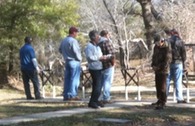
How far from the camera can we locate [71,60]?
13.6 meters

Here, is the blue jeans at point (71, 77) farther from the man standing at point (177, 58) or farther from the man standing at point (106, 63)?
the man standing at point (177, 58)

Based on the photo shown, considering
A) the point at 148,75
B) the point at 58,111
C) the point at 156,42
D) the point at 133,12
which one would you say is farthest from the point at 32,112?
the point at 133,12

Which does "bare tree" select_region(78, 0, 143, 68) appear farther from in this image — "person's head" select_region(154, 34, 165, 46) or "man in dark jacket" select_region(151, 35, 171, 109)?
"person's head" select_region(154, 34, 165, 46)

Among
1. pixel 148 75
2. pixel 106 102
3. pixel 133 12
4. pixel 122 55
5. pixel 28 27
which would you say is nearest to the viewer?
pixel 106 102

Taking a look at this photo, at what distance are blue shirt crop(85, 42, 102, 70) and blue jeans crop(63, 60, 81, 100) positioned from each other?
197cm

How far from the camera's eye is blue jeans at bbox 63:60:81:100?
535 inches

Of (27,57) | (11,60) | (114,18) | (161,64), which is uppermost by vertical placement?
(114,18)

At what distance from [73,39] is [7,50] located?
11908mm

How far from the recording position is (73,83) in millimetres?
13711

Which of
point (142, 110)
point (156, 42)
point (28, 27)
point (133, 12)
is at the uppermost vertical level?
point (133, 12)

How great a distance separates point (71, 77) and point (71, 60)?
48 cm

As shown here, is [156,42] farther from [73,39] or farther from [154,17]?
[154,17]

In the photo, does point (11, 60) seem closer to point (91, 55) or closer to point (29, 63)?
point (29, 63)

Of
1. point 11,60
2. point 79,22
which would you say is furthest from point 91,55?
point 79,22
